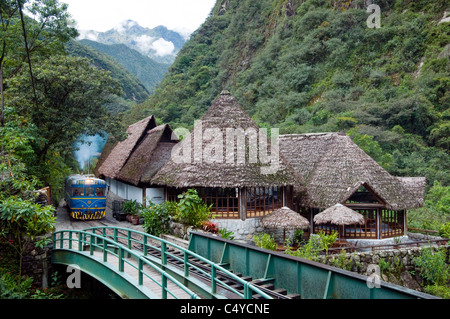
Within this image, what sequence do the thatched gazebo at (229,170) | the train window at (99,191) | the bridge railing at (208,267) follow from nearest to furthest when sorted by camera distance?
the bridge railing at (208,267) → the thatched gazebo at (229,170) → the train window at (99,191)

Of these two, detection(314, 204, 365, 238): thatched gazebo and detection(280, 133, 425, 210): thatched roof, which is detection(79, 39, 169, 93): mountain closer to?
detection(280, 133, 425, 210): thatched roof

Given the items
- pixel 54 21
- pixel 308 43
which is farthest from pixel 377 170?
pixel 308 43

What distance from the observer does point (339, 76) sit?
39406 millimetres

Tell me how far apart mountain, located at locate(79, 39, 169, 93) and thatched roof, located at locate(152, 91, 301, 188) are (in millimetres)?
84915

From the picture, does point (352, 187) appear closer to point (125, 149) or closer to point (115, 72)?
point (125, 149)

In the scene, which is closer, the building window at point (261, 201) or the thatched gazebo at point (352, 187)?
the building window at point (261, 201)

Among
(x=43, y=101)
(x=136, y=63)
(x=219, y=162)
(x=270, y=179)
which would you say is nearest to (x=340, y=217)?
(x=270, y=179)

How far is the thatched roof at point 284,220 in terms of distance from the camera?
14.6 m

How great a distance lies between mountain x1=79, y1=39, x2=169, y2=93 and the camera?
10094cm

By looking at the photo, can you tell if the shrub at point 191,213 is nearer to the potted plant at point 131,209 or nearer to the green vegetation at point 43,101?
the green vegetation at point 43,101

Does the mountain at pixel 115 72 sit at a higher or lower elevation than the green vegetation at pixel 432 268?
higher

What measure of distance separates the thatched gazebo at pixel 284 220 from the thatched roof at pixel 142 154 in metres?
6.42

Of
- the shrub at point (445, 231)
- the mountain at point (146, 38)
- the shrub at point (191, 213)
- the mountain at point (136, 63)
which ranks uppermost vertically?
the mountain at point (146, 38)

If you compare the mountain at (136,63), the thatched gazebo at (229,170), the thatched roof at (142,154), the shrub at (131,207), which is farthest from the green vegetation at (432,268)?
the mountain at (136,63)
